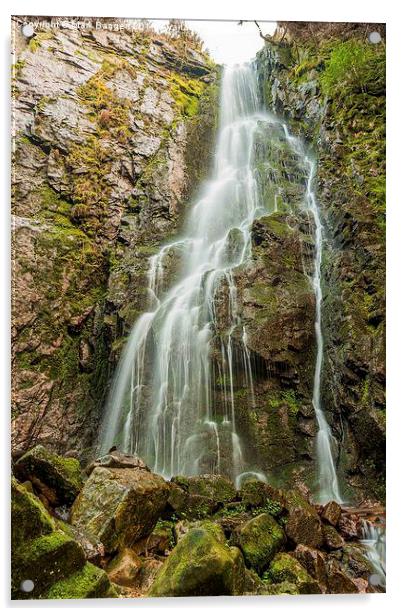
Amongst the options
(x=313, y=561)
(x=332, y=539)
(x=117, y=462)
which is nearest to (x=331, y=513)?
(x=332, y=539)

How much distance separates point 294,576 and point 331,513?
3.06 feet

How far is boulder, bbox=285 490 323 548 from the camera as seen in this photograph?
189 inches

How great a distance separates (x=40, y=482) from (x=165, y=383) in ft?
6.87

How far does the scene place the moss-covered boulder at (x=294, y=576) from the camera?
4395 mm

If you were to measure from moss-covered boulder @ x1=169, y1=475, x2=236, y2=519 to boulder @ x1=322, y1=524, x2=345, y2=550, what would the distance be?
101 centimetres

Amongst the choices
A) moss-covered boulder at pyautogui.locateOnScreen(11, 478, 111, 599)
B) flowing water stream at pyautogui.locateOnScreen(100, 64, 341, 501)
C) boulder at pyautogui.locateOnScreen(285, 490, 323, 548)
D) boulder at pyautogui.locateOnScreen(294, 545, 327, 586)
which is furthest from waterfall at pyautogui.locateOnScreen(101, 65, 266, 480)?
moss-covered boulder at pyautogui.locateOnScreen(11, 478, 111, 599)

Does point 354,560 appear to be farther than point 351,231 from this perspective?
No

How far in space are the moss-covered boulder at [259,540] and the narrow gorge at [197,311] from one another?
18 mm

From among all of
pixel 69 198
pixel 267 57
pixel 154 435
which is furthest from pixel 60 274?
pixel 267 57

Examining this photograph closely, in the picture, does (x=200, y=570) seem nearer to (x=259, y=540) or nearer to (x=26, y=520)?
(x=259, y=540)

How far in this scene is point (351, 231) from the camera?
6539 mm

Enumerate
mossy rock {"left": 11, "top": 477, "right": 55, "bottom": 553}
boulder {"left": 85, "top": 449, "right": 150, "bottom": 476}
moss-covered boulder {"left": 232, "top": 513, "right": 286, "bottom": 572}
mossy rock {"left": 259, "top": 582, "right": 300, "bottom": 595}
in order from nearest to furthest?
mossy rock {"left": 11, "top": 477, "right": 55, "bottom": 553}
mossy rock {"left": 259, "top": 582, "right": 300, "bottom": 595}
moss-covered boulder {"left": 232, "top": 513, "right": 286, "bottom": 572}
boulder {"left": 85, "top": 449, "right": 150, "bottom": 476}

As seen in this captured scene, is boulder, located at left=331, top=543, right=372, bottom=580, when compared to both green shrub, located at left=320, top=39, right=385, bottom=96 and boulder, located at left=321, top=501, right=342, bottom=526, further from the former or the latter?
green shrub, located at left=320, top=39, right=385, bottom=96

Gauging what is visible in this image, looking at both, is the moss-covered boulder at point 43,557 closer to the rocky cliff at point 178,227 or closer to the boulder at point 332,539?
the rocky cliff at point 178,227
